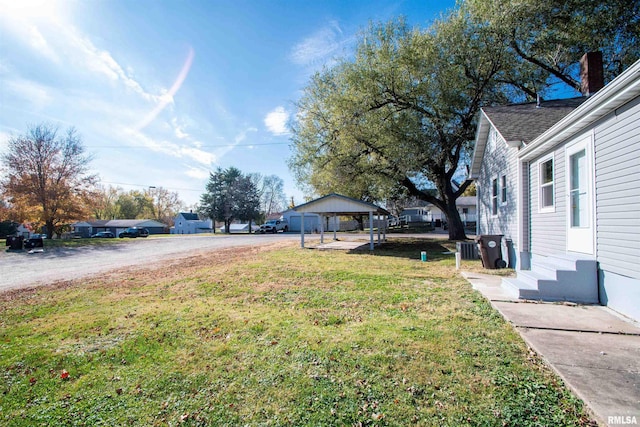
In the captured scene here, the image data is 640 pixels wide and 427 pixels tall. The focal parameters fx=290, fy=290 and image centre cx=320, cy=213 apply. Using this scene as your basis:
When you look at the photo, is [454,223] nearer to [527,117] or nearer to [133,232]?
[527,117]

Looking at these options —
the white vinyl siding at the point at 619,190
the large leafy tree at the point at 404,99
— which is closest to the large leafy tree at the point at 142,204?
the large leafy tree at the point at 404,99

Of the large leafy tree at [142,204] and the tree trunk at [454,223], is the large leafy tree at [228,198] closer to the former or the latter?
the large leafy tree at [142,204]

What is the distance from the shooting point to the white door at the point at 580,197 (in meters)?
5.08

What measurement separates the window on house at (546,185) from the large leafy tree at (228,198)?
136 feet

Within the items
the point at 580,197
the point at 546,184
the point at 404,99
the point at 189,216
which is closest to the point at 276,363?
the point at 580,197

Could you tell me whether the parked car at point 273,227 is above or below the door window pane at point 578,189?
below

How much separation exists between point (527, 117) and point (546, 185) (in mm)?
3737

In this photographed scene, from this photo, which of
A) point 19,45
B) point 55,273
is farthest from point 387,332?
point 19,45

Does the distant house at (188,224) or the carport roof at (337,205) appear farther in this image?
Answer: the distant house at (188,224)

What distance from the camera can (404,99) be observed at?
15523 millimetres

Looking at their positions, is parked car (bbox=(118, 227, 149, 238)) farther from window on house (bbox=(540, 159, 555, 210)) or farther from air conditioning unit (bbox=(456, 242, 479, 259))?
window on house (bbox=(540, 159, 555, 210))

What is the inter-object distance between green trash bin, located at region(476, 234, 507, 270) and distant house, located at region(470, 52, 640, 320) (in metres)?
0.45

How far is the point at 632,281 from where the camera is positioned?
13.6 feet

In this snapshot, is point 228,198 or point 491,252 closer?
point 491,252
